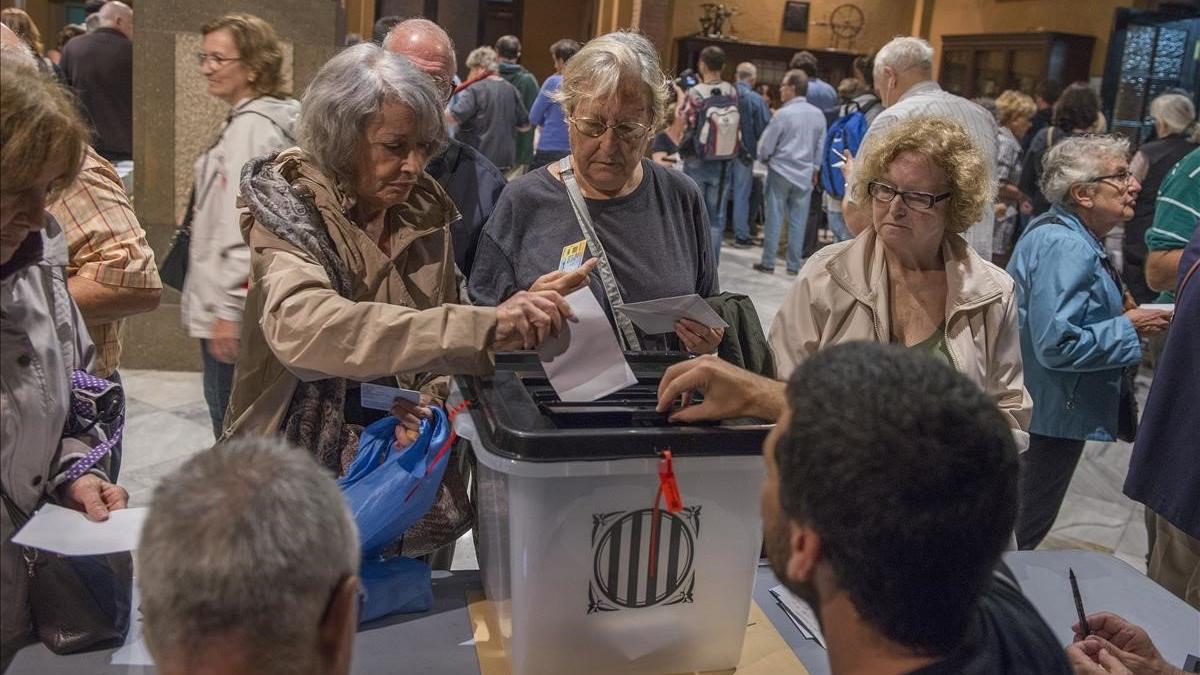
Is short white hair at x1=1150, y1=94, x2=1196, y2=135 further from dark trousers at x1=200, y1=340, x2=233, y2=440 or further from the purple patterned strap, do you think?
the purple patterned strap

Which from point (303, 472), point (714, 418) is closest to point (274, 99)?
point (714, 418)

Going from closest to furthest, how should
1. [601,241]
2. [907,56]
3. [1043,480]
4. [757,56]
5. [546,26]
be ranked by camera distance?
[601,241]
[1043,480]
[907,56]
[757,56]
[546,26]

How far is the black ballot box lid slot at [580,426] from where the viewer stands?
133cm

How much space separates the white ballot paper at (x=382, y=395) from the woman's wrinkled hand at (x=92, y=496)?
421 mm

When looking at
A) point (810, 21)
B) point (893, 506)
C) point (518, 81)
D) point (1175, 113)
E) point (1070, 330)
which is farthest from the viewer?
point (810, 21)

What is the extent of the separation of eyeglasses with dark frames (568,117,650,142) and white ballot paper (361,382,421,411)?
75 centimetres

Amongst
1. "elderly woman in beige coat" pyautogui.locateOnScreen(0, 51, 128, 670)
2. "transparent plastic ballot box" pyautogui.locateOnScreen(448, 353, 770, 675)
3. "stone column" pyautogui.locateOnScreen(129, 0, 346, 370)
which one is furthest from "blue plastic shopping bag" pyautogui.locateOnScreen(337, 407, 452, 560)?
"stone column" pyautogui.locateOnScreen(129, 0, 346, 370)

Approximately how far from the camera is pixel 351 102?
1784 millimetres

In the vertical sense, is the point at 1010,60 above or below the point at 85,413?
above

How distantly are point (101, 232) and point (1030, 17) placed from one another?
13202 millimetres

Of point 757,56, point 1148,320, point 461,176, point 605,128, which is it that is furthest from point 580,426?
point 757,56

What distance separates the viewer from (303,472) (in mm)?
958

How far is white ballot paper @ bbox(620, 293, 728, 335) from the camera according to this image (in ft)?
5.71

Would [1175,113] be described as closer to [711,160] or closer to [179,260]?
[711,160]
